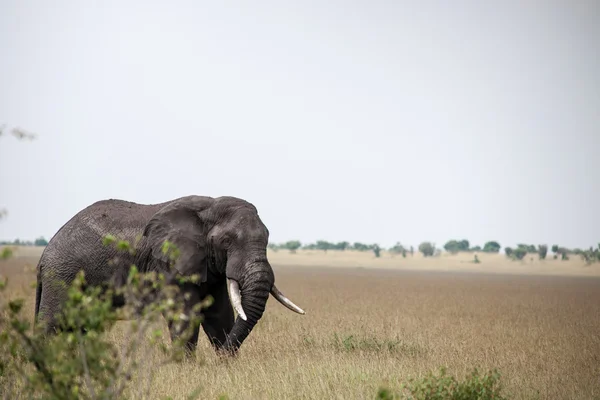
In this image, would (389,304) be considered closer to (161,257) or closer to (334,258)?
(161,257)

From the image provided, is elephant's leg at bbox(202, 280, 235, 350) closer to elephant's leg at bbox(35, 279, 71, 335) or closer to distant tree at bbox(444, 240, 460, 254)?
elephant's leg at bbox(35, 279, 71, 335)

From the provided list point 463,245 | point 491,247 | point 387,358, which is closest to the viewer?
point 387,358

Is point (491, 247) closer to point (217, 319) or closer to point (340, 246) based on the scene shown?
point (340, 246)

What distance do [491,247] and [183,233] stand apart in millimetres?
163527

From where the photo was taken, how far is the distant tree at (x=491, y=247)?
168 meters

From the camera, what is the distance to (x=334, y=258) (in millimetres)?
123000

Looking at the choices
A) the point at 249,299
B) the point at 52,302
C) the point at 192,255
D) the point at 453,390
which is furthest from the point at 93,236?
the point at 453,390

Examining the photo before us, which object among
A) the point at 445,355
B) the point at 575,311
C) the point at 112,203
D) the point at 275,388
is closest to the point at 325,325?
the point at 445,355

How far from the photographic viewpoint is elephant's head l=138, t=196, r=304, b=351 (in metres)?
10.5

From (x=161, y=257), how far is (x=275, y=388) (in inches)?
129

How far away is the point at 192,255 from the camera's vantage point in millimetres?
11180

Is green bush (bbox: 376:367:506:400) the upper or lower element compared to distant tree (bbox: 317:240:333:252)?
lower

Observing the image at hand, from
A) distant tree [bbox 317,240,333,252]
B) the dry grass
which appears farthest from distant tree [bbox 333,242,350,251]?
the dry grass

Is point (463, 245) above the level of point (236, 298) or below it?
above
